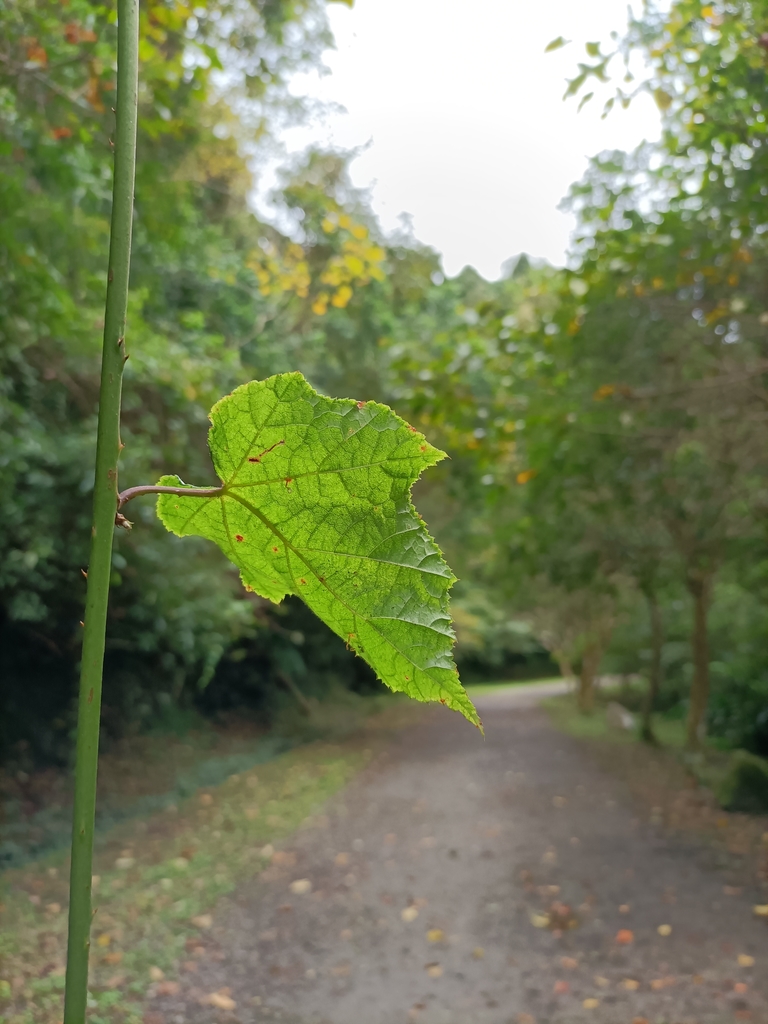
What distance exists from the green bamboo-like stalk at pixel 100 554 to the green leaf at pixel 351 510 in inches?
1.7

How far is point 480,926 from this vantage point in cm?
233

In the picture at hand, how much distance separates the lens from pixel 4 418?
2.03m

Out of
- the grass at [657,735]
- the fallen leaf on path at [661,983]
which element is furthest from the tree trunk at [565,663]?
the fallen leaf on path at [661,983]

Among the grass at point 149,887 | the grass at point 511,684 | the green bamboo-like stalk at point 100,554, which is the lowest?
the grass at point 511,684

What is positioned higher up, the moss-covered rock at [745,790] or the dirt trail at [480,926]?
the moss-covered rock at [745,790]

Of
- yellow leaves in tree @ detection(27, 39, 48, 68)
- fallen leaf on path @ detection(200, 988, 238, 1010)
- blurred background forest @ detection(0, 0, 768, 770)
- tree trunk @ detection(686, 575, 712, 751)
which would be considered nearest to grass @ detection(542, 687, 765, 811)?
tree trunk @ detection(686, 575, 712, 751)

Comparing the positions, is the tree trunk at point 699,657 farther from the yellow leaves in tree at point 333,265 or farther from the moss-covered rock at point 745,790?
the yellow leaves in tree at point 333,265

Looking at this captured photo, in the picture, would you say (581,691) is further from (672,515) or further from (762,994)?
(762,994)

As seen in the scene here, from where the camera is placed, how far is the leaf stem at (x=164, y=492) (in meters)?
0.18

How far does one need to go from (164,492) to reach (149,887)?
2.57m

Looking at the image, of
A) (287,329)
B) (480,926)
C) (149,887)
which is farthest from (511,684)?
(149,887)

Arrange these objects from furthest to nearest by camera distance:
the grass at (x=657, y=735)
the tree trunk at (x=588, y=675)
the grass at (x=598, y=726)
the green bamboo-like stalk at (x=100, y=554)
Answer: the tree trunk at (x=588, y=675) → the grass at (x=598, y=726) → the grass at (x=657, y=735) → the green bamboo-like stalk at (x=100, y=554)

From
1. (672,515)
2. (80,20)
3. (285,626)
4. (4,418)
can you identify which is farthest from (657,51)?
(285,626)

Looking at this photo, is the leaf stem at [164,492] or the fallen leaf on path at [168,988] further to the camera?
the fallen leaf on path at [168,988]
